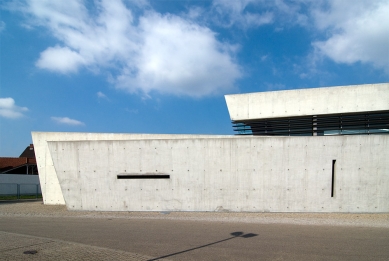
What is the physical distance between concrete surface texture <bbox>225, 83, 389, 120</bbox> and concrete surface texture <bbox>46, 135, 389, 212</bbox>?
12.7 feet

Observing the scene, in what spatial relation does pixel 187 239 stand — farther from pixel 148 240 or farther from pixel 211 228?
pixel 211 228

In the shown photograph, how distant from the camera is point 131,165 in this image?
14758mm

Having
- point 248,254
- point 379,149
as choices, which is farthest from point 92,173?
point 379,149

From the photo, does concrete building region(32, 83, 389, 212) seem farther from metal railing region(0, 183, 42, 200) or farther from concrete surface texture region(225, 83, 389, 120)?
metal railing region(0, 183, 42, 200)

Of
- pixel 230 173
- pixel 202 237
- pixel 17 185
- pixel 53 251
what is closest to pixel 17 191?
pixel 17 185

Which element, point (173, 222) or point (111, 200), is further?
Result: point (111, 200)

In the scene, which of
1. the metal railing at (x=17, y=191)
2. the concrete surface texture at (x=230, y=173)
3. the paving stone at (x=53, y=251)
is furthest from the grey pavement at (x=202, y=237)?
the metal railing at (x=17, y=191)

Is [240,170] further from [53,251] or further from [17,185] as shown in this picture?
[17,185]

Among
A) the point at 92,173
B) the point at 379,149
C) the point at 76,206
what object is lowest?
the point at 76,206

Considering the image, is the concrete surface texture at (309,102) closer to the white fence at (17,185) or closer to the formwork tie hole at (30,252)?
the formwork tie hole at (30,252)

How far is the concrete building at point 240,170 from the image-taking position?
13.3 m

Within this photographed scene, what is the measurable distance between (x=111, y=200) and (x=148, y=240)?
23.9 ft

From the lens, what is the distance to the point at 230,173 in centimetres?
1411

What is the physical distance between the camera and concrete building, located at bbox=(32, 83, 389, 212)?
43.6 feet
